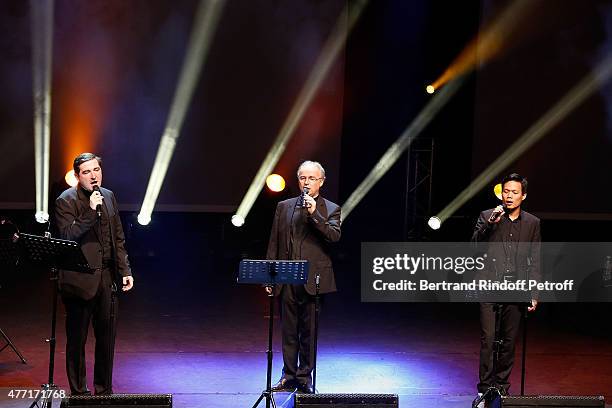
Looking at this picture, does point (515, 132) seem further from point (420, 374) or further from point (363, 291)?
point (420, 374)

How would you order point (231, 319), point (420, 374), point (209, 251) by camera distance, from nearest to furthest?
point (420, 374) < point (231, 319) < point (209, 251)

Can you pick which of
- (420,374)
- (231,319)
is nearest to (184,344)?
(231,319)

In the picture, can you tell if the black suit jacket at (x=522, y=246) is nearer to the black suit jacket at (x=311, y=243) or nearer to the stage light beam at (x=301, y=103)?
the black suit jacket at (x=311, y=243)

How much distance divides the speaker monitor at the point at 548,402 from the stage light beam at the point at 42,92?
7.14 metres

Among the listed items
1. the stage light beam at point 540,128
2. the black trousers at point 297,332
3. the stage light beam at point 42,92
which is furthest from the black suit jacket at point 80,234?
the stage light beam at point 540,128

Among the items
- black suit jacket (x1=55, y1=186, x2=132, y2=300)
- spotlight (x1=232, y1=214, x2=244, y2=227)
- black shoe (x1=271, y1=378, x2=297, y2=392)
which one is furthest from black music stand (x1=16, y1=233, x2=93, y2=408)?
spotlight (x1=232, y1=214, x2=244, y2=227)

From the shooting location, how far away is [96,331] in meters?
4.84

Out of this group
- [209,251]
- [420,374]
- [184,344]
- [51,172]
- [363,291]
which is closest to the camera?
[420,374]

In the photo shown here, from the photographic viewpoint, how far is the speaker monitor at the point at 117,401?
394 cm

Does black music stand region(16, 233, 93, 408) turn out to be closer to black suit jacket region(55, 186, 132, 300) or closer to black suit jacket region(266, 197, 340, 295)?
black suit jacket region(55, 186, 132, 300)

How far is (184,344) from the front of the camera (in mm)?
6773

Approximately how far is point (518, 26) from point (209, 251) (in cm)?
506

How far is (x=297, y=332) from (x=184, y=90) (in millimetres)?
5844

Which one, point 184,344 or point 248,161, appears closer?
point 184,344
